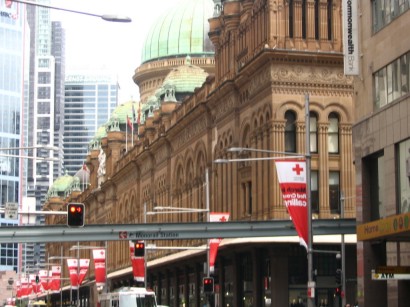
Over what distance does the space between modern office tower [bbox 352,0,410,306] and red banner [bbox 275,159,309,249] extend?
284 centimetres

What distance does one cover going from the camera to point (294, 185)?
152 ft

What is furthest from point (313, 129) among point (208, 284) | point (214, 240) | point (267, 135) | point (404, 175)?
point (404, 175)

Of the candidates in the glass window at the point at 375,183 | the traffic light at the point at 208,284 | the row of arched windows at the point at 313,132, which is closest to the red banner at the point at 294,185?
the glass window at the point at 375,183

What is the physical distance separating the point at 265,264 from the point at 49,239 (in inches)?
719

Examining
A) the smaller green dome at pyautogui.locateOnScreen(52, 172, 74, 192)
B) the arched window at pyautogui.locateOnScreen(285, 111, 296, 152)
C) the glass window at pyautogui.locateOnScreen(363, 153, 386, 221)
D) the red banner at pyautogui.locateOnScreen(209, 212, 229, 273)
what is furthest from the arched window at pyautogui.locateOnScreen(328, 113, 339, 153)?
the smaller green dome at pyautogui.locateOnScreen(52, 172, 74, 192)

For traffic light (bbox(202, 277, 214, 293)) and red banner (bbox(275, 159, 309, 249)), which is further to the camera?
traffic light (bbox(202, 277, 214, 293))

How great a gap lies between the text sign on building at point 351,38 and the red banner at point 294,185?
737 centimetres

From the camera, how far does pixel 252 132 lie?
72.8 metres

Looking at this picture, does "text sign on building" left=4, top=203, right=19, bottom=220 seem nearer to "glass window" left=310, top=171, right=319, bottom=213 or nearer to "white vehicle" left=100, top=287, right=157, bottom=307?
"white vehicle" left=100, top=287, right=157, bottom=307

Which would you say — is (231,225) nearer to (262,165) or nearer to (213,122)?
(262,165)

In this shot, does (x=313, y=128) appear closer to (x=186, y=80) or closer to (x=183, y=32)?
(x=186, y=80)

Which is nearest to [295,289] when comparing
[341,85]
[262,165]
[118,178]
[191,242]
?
[262,165]

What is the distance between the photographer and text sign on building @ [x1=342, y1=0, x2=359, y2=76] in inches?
2047

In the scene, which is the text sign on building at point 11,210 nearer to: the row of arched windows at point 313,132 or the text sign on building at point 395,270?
the row of arched windows at point 313,132
